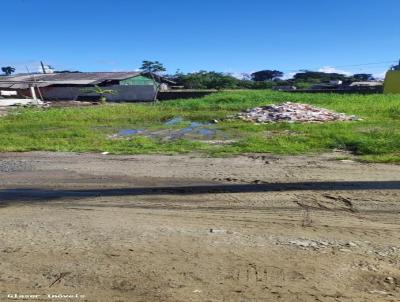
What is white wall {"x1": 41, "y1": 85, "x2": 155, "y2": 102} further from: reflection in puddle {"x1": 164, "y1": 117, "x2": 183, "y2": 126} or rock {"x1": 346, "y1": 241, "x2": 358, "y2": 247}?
rock {"x1": 346, "y1": 241, "x2": 358, "y2": 247}

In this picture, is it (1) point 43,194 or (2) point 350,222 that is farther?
(1) point 43,194

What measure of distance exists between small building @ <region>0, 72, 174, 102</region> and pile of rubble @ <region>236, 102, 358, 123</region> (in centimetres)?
2934

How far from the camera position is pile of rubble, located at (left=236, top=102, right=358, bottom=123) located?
70.7ft

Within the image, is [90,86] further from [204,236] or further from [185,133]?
[204,236]

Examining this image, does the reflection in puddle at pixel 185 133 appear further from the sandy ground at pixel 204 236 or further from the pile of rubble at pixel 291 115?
the sandy ground at pixel 204 236

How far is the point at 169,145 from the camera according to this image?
14.5m

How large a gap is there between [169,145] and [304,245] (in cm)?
951

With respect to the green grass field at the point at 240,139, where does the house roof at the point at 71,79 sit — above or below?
above

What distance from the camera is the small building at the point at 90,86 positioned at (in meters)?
53.3

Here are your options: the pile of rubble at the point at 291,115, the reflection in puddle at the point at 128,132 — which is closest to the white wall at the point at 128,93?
the pile of rubble at the point at 291,115

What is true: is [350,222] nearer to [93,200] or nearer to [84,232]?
[84,232]

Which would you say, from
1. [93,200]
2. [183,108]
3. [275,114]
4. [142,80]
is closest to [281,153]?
[93,200]

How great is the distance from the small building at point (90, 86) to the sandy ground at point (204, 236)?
1724 inches

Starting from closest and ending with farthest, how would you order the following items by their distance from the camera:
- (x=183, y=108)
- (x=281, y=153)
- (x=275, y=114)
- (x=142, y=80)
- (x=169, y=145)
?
1. (x=281, y=153)
2. (x=169, y=145)
3. (x=275, y=114)
4. (x=183, y=108)
5. (x=142, y=80)
